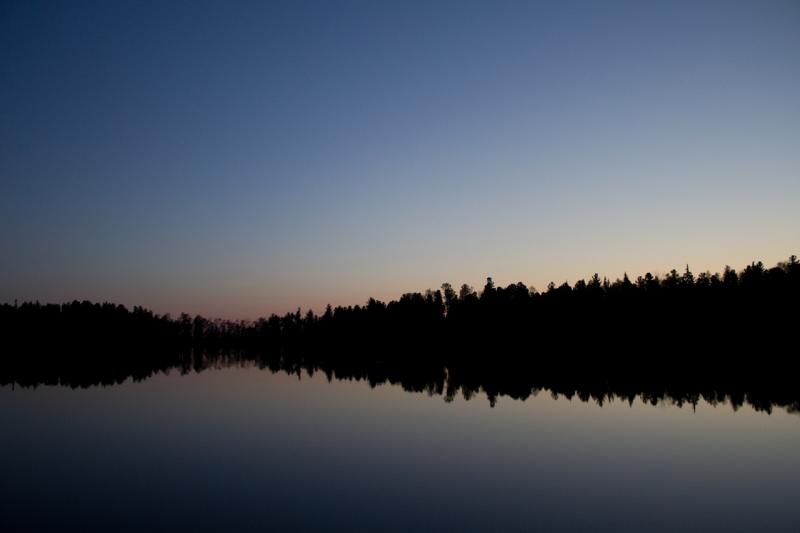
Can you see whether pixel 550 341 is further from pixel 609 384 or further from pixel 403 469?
pixel 403 469

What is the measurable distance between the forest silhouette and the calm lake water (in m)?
12.5

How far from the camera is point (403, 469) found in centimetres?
1998

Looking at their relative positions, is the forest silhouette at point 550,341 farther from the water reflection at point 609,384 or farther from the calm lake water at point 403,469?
the calm lake water at point 403,469

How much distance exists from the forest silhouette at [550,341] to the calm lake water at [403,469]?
12.5 m

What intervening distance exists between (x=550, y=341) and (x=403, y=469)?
107741mm

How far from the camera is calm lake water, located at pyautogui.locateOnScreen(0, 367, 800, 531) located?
1460cm

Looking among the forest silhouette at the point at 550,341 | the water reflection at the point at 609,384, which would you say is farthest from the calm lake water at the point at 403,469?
the forest silhouette at the point at 550,341

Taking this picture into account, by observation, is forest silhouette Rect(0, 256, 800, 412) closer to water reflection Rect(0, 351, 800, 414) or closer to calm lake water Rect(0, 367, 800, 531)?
water reflection Rect(0, 351, 800, 414)

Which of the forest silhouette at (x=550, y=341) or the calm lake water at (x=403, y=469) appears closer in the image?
the calm lake water at (x=403, y=469)

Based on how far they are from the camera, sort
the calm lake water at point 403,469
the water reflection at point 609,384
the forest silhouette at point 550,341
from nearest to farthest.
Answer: the calm lake water at point 403,469 < the water reflection at point 609,384 < the forest silhouette at point 550,341

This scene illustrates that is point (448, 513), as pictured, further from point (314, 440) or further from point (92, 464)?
point (92, 464)

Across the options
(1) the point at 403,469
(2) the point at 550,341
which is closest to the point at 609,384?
(1) the point at 403,469

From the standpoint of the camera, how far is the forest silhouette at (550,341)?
52969 millimetres

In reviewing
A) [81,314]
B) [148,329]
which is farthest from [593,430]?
[148,329]
